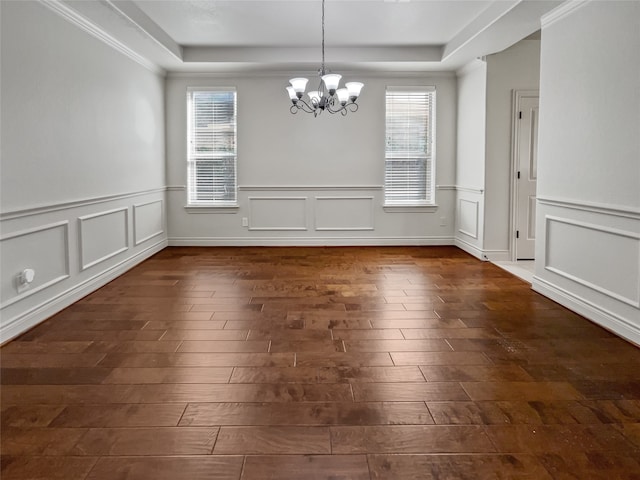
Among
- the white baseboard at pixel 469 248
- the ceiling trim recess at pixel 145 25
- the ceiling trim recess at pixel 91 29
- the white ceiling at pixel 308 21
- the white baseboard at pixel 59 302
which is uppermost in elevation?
the white ceiling at pixel 308 21

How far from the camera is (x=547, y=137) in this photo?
4.68 meters

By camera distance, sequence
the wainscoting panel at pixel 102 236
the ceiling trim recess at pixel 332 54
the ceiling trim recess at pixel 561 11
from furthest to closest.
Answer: the ceiling trim recess at pixel 332 54 → the wainscoting panel at pixel 102 236 → the ceiling trim recess at pixel 561 11

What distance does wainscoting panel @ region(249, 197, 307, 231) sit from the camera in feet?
25.3

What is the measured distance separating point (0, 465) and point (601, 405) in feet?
8.35

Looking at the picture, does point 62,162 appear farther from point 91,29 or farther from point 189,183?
point 189,183

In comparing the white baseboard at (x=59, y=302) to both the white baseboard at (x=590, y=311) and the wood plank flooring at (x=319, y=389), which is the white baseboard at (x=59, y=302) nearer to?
the wood plank flooring at (x=319, y=389)

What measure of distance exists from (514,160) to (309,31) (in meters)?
2.78

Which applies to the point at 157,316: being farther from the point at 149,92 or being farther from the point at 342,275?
the point at 149,92

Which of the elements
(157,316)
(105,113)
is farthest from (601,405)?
(105,113)

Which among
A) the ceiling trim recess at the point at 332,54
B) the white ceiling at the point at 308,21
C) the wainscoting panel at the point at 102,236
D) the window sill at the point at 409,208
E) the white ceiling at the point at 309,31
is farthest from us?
the window sill at the point at 409,208

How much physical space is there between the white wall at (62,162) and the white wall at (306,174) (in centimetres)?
136

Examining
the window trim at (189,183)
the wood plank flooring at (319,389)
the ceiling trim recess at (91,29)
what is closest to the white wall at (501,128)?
the wood plank flooring at (319,389)

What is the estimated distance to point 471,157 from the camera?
22.7 feet

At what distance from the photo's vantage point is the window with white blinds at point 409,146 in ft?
24.9
